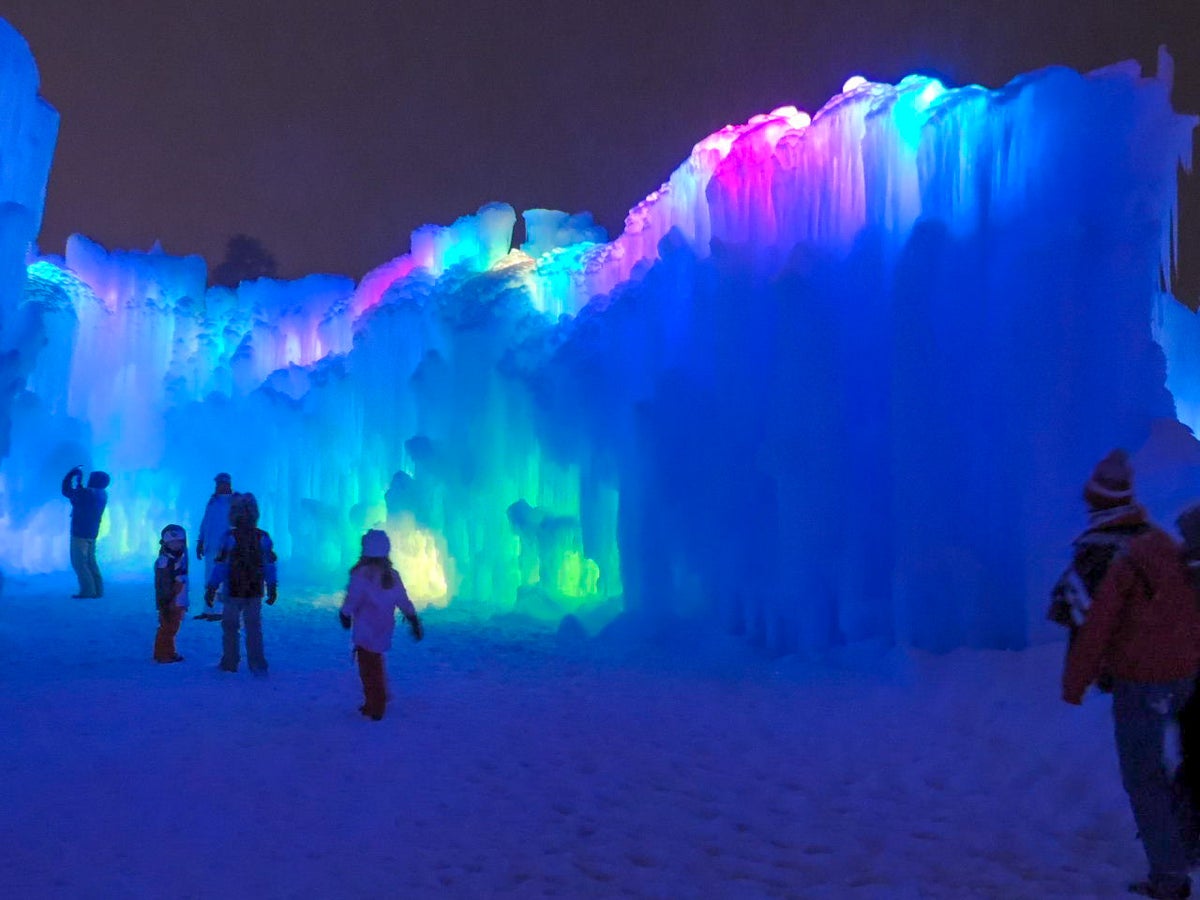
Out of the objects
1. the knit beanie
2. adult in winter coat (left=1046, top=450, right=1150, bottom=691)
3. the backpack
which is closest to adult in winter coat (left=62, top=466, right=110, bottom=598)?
the backpack

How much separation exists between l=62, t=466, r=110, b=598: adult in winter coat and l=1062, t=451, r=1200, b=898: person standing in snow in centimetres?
1237

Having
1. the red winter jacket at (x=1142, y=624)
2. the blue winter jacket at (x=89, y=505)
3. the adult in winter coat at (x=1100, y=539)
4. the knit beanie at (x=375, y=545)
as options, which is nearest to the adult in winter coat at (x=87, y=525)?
the blue winter jacket at (x=89, y=505)

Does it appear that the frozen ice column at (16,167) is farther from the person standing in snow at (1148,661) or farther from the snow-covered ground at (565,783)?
the person standing in snow at (1148,661)

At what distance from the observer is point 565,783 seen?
5.45 metres

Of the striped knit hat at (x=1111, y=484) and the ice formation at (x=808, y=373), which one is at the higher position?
the ice formation at (x=808, y=373)

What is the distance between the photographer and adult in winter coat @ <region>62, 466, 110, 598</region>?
12797 millimetres

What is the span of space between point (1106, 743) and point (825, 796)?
1.74 meters

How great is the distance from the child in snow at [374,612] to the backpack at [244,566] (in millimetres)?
1524

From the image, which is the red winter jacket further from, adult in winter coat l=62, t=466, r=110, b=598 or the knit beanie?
adult in winter coat l=62, t=466, r=110, b=598

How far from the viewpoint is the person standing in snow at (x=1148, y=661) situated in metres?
3.60

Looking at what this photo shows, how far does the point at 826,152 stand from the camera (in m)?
9.78

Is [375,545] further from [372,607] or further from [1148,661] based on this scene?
[1148,661]

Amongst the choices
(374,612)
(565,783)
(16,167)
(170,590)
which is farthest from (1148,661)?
(16,167)

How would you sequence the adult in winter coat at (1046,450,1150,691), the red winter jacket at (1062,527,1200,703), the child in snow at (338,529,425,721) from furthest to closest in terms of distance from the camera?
the child in snow at (338,529,425,721) → the adult in winter coat at (1046,450,1150,691) → the red winter jacket at (1062,527,1200,703)
